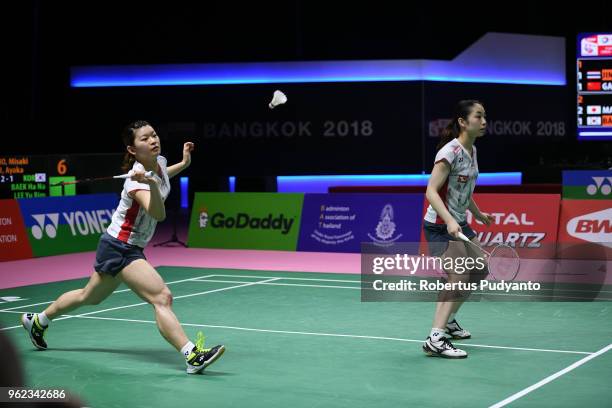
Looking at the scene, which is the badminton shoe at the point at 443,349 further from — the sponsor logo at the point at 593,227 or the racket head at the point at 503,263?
the sponsor logo at the point at 593,227

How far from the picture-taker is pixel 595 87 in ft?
51.9

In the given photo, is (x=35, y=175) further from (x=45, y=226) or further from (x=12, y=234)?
(x=12, y=234)

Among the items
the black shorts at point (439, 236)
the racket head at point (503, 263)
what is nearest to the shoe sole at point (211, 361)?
the black shorts at point (439, 236)

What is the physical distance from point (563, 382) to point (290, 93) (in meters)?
19.2

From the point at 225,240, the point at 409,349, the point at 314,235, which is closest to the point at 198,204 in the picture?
the point at 225,240

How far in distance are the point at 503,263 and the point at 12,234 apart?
8031 millimetres

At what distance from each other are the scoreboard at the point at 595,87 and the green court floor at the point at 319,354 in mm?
6386

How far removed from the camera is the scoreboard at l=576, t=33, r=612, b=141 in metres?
15.8

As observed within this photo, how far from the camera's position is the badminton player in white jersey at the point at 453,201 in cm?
704

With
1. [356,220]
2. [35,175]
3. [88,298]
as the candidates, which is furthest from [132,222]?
[35,175]

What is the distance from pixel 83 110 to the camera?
25922mm

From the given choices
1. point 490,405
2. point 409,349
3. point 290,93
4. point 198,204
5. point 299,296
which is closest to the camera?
point 490,405

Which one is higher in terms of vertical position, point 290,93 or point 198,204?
point 290,93

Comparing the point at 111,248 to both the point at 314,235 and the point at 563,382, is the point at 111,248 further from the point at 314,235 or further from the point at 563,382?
the point at 314,235
